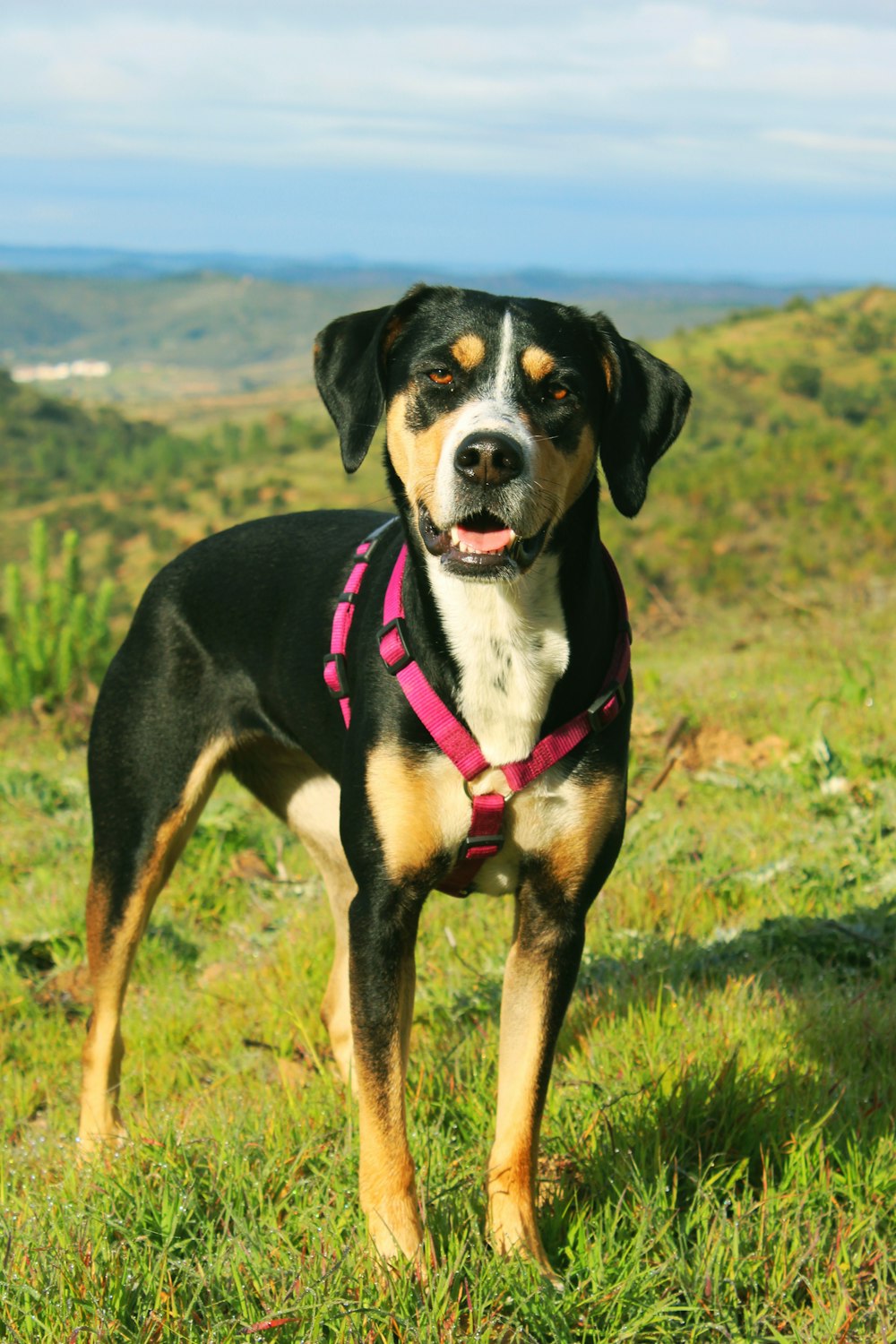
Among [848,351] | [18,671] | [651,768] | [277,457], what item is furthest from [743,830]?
[277,457]

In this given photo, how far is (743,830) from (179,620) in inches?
100

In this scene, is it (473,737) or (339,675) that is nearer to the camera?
(473,737)

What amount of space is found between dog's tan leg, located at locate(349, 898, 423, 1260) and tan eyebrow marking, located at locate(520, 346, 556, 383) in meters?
1.32

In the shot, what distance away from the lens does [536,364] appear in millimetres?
3061

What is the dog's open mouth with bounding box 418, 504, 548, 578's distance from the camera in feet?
9.69

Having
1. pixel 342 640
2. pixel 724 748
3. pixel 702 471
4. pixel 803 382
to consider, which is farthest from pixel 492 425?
pixel 803 382

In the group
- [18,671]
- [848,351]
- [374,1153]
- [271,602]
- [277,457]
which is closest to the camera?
[374,1153]

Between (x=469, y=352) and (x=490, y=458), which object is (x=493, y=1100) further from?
(x=469, y=352)

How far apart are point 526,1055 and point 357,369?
1.76 metres

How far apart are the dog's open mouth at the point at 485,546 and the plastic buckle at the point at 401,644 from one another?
242 millimetres

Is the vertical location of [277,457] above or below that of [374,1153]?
below

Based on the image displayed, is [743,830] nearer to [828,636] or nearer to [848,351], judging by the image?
[828,636]

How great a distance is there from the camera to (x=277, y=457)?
283 feet

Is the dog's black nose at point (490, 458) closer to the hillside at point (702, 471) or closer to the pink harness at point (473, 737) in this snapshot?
the pink harness at point (473, 737)
